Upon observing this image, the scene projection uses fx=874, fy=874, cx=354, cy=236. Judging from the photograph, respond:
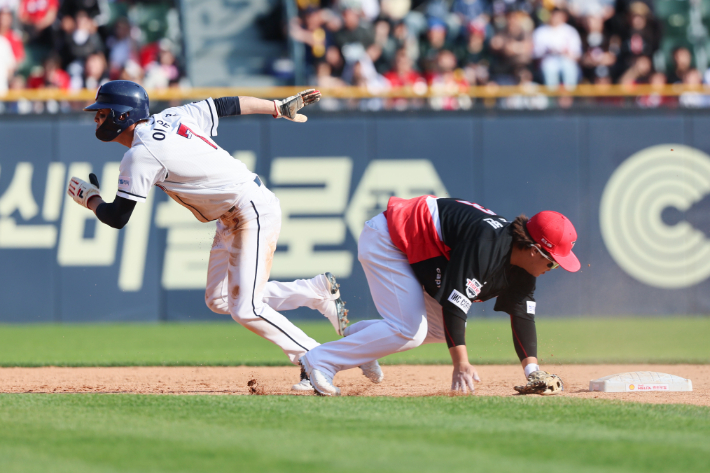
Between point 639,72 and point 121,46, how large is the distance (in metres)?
7.85

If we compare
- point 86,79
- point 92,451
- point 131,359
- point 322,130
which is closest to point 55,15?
point 86,79

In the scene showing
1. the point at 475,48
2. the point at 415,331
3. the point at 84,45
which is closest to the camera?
the point at 415,331

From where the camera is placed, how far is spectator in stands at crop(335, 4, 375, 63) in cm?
1330

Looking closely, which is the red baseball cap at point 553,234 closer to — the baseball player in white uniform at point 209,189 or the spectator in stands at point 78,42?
the baseball player in white uniform at point 209,189

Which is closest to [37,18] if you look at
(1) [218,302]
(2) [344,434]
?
(1) [218,302]

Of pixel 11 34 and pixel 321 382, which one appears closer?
pixel 321 382

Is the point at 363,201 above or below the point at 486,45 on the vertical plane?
below

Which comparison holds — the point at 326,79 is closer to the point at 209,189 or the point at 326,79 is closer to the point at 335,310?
the point at 335,310

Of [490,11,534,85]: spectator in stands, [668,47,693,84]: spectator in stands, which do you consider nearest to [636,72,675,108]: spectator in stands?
[668,47,693,84]: spectator in stands

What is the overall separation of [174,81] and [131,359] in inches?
234

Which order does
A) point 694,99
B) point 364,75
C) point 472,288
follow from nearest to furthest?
1. point 472,288
2. point 694,99
3. point 364,75

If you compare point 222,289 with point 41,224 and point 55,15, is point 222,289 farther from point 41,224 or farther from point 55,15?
point 55,15

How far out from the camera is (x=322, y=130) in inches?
464

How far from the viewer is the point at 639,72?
13.0 metres
